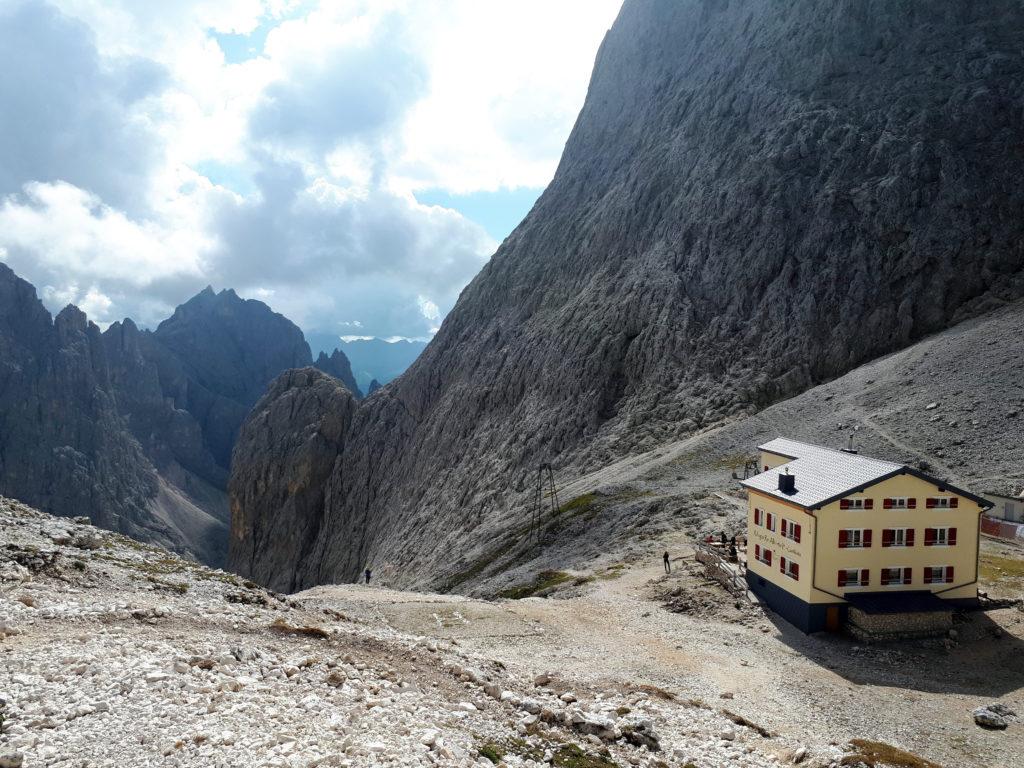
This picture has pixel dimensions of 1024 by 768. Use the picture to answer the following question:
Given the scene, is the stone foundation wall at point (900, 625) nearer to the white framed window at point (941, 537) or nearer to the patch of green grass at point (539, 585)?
the white framed window at point (941, 537)

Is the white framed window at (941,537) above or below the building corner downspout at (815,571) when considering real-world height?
above

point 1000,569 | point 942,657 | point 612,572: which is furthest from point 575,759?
point 1000,569

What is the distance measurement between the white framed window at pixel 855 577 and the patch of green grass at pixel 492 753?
3033 cm

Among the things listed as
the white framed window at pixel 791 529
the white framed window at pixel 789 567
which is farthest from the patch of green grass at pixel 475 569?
the white framed window at pixel 791 529

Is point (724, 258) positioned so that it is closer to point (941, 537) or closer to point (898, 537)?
point (941, 537)

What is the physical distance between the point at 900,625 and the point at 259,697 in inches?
1384

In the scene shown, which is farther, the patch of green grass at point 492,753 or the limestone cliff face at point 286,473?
the limestone cliff face at point 286,473

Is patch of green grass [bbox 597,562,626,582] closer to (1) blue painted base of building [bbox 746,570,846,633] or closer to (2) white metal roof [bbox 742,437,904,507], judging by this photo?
(1) blue painted base of building [bbox 746,570,846,633]

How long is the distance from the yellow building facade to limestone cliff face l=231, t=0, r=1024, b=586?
45398 millimetres

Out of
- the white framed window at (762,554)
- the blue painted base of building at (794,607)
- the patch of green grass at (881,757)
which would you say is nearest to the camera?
the patch of green grass at (881,757)

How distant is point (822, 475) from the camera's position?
4381cm

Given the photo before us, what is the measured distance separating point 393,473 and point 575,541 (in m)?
77.7

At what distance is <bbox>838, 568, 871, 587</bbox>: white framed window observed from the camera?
40250 mm

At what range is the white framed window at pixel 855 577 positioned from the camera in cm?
4025
